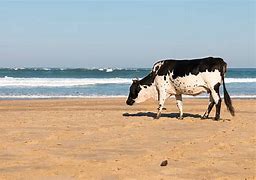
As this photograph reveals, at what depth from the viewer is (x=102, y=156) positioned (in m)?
9.31

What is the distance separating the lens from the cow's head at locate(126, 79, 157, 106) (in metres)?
16.8

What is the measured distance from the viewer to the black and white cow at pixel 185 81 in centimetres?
1553

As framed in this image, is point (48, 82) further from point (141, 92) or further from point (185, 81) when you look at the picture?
point (185, 81)

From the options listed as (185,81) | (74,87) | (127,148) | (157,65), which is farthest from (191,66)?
(74,87)

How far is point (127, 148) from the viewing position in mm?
10219

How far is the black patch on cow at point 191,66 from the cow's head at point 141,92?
0.72m

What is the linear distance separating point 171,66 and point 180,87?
0.76 meters

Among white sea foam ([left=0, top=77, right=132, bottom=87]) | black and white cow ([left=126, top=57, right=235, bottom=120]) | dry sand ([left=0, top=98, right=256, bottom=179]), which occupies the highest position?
black and white cow ([left=126, top=57, right=235, bottom=120])

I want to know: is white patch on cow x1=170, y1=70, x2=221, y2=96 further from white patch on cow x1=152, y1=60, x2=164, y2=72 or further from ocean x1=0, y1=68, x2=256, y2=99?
ocean x1=0, y1=68, x2=256, y2=99

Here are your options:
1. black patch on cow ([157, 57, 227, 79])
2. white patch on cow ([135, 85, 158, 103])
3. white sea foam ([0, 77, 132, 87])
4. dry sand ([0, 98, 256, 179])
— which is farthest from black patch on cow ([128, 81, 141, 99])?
white sea foam ([0, 77, 132, 87])

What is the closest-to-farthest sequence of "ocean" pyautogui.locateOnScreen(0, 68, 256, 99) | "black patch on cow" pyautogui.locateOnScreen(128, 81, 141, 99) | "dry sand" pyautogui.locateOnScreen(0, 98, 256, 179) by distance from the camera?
"dry sand" pyautogui.locateOnScreen(0, 98, 256, 179), "black patch on cow" pyautogui.locateOnScreen(128, 81, 141, 99), "ocean" pyautogui.locateOnScreen(0, 68, 256, 99)

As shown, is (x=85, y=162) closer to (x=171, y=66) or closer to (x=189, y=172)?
(x=189, y=172)

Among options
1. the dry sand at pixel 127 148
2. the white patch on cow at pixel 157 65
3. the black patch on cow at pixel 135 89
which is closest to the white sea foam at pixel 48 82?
the black patch on cow at pixel 135 89

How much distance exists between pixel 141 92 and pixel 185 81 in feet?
5.71
